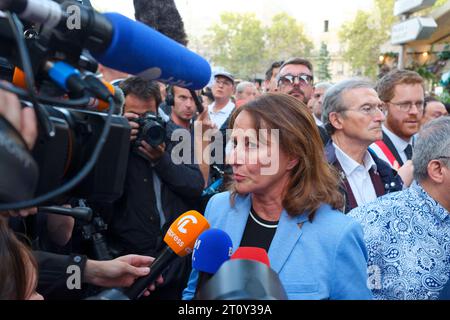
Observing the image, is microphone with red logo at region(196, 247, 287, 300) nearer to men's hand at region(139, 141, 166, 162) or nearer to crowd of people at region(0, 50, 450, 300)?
crowd of people at region(0, 50, 450, 300)

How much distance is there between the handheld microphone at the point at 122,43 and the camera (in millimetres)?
811

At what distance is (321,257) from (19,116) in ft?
3.71

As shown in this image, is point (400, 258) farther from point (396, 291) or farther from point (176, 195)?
point (176, 195)

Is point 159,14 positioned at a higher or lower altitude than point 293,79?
higher

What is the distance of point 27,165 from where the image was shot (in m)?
0.75

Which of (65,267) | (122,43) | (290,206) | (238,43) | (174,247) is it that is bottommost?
(65,267)

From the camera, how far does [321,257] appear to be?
1.59m

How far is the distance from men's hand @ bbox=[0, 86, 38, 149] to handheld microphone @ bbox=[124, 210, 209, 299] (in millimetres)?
846

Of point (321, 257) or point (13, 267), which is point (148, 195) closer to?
point (321, 257)

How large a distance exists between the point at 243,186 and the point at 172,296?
1067mm

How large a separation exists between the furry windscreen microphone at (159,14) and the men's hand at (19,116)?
2.42 m

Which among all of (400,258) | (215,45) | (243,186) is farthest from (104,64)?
(215,45)

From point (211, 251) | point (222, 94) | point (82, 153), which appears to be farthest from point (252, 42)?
point (82, 153)

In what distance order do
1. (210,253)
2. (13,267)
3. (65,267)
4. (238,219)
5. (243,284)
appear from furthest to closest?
(238,219)
(65,267)
(210,253)
(13,267)
(243,284)
